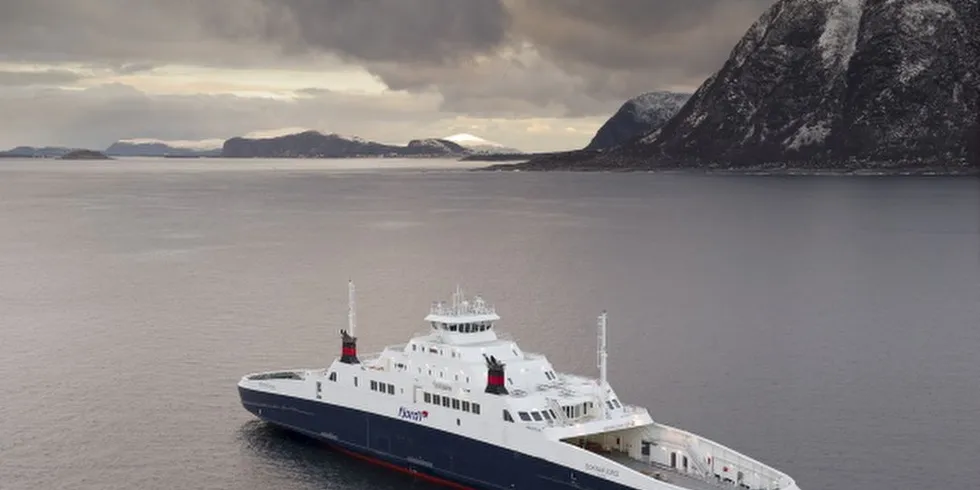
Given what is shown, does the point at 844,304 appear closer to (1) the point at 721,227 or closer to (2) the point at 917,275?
(2) the point at 917,275

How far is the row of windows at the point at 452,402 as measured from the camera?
170 ft

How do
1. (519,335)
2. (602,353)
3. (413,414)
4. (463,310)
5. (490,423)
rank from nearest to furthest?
(490,423) → (602,353) → (413,414) → (463,310) → (519,335)

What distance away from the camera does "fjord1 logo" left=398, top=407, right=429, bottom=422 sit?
5384 cm

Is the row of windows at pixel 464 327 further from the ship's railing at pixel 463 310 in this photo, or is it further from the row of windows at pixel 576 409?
the row of windows at pixel 576 409

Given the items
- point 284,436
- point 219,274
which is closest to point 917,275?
point 219,274

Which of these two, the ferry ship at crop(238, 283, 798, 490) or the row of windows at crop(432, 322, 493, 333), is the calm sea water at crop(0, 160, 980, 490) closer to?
the ferry ship at crop(238, 283, 798, 490)

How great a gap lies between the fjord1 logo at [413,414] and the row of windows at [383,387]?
118 centimetres

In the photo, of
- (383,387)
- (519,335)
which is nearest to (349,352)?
(383,387)

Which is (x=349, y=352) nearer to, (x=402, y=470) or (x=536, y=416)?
(x=402, y=470)

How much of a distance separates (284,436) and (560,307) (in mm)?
42890

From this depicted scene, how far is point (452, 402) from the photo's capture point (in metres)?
53.0

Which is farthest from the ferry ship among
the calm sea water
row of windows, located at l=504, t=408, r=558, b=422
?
the calm sea water

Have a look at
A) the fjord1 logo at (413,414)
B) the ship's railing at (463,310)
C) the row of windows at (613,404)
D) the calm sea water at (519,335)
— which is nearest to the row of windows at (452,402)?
the fjord1 logo at (413,414)

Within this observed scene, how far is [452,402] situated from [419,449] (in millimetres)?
2978
